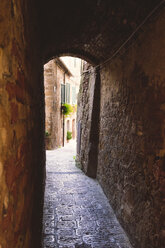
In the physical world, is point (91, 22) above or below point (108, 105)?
above

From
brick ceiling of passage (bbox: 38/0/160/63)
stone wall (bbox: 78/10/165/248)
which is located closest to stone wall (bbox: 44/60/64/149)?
brick ceiling of passage (bbox: 38/0/160/63)

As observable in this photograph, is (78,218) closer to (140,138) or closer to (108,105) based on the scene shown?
(140,138)

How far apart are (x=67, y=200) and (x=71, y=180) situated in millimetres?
1279

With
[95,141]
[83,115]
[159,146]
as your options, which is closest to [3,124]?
[159,146]

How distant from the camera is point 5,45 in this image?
33.5 inches

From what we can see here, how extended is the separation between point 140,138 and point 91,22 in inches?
90.4

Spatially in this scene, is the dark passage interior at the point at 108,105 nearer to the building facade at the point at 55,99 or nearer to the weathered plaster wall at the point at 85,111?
the weathered plaster wall at the point at 85,111

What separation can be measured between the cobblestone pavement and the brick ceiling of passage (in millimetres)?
3351

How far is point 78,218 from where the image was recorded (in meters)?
3.58

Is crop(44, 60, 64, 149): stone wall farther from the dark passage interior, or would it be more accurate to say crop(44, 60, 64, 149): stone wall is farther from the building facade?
the dark passage interior

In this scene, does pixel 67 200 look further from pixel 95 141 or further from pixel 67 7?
pixel 67 7

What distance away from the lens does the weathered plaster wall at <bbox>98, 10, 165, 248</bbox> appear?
227 centimetres

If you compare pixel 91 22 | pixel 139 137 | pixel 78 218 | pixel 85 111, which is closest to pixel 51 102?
pixel 85 111

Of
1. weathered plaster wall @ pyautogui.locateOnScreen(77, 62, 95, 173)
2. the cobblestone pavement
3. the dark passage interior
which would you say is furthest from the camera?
weathered plaster wall @ pyautogui.locateOnScreen(77, 62, 95, 173)
